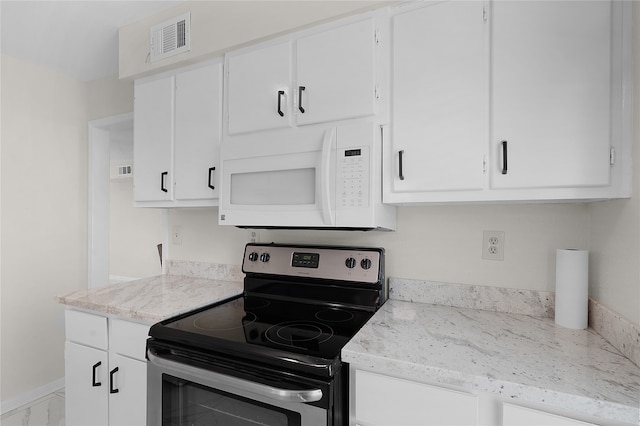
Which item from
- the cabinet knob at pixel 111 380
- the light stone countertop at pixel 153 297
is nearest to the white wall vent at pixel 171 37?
the light stone countertop at pixel 153 297

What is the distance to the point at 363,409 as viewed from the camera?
40.2 inches

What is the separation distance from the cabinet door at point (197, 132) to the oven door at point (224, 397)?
851 mm

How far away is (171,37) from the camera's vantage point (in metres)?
1.84

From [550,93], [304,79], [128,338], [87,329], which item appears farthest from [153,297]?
[550,93]

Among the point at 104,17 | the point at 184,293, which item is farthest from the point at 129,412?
the point at 104,17

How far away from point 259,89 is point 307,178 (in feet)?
1.70

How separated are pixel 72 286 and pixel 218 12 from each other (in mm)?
2462

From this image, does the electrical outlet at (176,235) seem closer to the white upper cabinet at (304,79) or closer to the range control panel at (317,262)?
the range control panel at (317,262)

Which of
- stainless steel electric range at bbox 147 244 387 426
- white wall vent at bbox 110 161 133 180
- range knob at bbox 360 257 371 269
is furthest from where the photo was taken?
white wall vent at bbox 110 161 133 180

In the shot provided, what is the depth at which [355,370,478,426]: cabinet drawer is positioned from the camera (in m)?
0.92

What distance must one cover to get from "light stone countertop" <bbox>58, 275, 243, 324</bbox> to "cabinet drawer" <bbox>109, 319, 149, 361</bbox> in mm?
43

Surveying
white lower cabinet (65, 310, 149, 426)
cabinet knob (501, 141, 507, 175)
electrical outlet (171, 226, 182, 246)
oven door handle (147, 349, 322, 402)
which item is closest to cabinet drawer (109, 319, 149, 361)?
white lower cabinet (65, 310, 149, 426)

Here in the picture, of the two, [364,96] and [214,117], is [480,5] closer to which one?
[364,96]

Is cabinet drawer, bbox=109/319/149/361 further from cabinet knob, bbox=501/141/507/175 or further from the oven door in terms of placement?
cabinet knob, bbox=501/141/507/175
